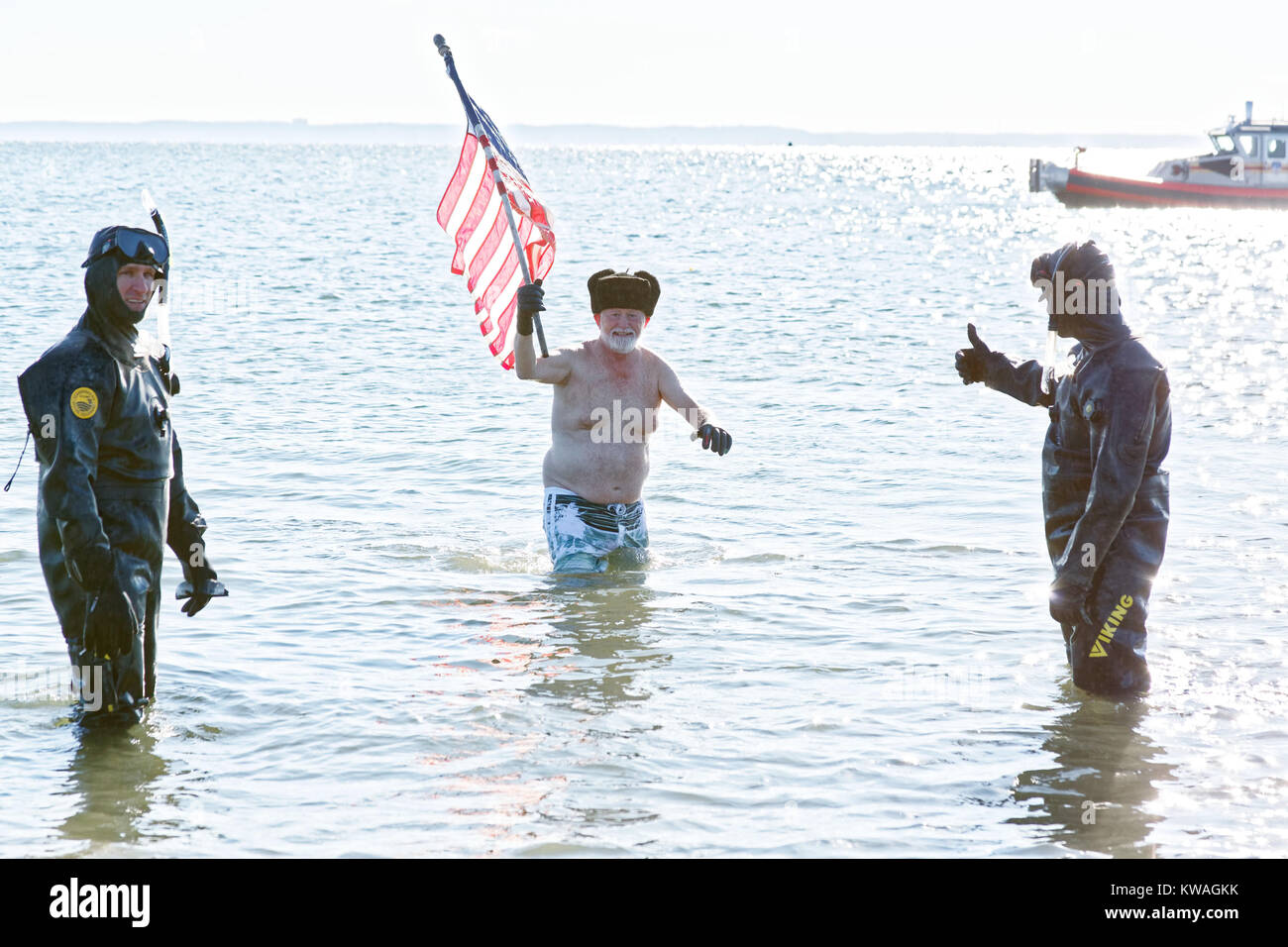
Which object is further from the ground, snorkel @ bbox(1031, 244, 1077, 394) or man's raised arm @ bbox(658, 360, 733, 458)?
snorkel @ bbox(1031, 244, 1077, 394)

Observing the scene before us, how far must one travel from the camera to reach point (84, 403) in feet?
18.8

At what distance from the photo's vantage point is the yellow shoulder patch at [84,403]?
5.70 m

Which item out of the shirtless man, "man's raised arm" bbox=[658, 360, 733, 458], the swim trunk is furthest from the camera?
the swim trunk

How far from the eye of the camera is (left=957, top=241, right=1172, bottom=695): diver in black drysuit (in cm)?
598

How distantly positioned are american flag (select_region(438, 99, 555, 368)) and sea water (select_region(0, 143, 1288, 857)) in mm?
1745

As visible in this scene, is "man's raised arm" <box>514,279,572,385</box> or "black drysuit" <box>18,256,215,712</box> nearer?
"black drysuit" <box>18,256,215,712</box>

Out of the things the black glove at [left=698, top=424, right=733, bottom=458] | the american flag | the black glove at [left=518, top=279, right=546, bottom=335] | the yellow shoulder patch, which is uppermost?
the american flag

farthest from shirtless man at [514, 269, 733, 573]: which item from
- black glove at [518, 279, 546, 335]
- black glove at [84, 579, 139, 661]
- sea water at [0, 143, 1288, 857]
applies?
black glove at [84, 579, 139, 661]

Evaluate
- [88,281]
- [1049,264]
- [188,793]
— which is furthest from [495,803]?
[1049,264]

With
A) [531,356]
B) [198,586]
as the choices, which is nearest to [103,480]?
[198,586]

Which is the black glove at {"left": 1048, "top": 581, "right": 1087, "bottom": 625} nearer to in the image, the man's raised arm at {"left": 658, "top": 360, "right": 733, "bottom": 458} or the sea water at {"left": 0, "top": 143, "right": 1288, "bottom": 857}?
the sea water at {"left": 0, "top": 143, "right": 1288, "bottom": 857}

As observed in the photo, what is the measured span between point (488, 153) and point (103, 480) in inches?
146

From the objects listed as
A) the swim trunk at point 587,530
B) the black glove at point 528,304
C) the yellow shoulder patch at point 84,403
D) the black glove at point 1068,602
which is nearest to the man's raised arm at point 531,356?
the black glove at point 528,304

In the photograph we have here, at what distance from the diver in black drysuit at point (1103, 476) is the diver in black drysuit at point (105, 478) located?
3.74 metres
